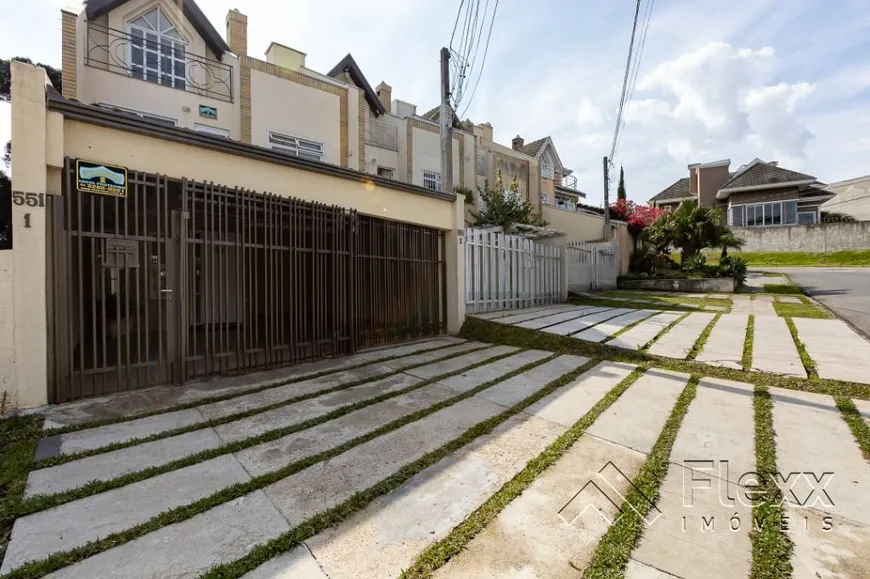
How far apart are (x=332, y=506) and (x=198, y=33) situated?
1602 cm

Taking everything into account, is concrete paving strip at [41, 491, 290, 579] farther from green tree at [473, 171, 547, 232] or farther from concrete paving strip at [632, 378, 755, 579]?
green tree at [473, 171, 547, 232]

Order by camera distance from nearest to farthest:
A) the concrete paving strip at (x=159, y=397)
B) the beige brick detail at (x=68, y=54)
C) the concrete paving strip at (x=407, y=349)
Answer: the concrete paving strip at (x=159, y=397) < the concrete paving strip at (x=407, y=349) < the beige brick detail at (x=68, y=54)

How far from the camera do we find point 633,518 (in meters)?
2.19

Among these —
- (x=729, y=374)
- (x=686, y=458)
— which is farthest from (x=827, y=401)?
(x=686, y=458)

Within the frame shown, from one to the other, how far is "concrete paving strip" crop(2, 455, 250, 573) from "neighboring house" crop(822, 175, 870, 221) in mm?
50070

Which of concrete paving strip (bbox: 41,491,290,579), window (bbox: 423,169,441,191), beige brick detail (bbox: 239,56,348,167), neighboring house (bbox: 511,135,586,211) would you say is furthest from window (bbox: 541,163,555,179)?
concrete paving strip (bbox: 41,491,290,579)

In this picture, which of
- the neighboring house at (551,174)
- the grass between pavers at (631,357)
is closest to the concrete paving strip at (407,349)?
the grass between pavers at (631,357)

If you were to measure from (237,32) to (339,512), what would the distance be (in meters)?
17.4

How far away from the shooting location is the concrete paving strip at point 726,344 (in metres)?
5.36

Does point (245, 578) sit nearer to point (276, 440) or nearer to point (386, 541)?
point (386, 541)

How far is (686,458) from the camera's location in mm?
2869

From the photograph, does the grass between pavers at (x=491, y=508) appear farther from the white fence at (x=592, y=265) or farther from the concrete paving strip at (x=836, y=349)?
the white fence at (x=592, y=265)

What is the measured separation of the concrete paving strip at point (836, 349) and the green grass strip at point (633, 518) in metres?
2.89

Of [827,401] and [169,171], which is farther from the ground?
[169,171]
